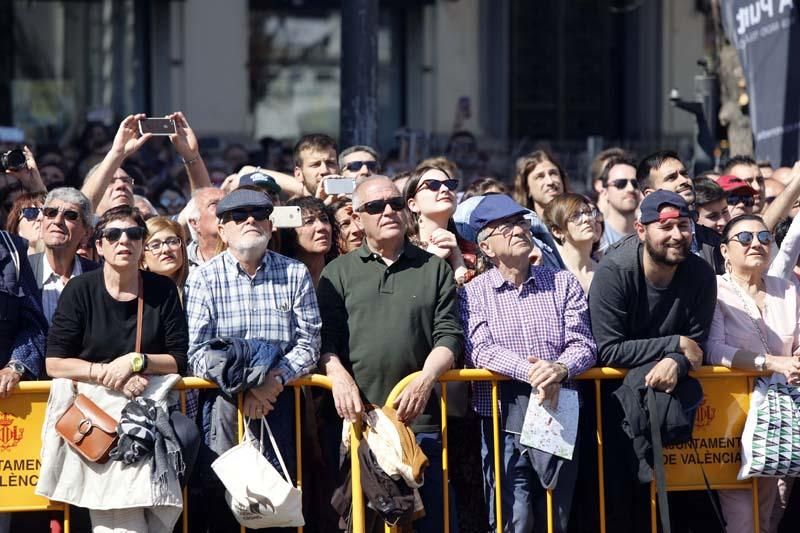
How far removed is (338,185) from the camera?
25.5 feet

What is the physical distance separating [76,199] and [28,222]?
0.72 meters

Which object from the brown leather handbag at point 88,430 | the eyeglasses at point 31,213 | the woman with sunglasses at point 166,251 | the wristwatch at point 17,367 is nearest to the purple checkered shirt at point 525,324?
the woman with sunglasses at point 166,251

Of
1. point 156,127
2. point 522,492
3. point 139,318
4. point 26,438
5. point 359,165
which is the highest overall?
point 156,127

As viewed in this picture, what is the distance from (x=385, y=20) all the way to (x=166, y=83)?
313cm

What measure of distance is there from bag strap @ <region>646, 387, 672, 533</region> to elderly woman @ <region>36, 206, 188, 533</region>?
2188 mm

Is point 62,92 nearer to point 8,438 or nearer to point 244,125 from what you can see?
point 244,125

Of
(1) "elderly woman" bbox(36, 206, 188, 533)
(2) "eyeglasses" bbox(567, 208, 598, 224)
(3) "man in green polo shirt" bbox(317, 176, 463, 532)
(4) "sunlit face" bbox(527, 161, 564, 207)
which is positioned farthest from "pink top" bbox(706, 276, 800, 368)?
(1) "elderly woman" bbox(36, 206, 188, 533)

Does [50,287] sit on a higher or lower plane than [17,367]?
higher

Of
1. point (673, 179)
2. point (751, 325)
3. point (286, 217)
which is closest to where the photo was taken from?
point (751, 325)

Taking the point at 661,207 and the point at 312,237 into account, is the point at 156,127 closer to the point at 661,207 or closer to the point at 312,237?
the point at 312,237

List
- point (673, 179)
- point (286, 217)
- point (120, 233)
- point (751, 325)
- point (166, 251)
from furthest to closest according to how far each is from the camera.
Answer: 1. point (673, 179)
2. point (166, 251)
3. point (286, 217)
4. point (751, 325)
5. point (120, 233)

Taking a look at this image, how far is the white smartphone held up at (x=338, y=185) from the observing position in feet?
25.5

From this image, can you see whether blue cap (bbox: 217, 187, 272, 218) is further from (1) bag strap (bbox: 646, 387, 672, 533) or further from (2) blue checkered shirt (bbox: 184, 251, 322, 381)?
(1) bag strap (bbox: 646, 387, 672, 533)

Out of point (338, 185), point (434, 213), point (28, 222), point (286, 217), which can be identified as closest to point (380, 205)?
point (286, 217)
